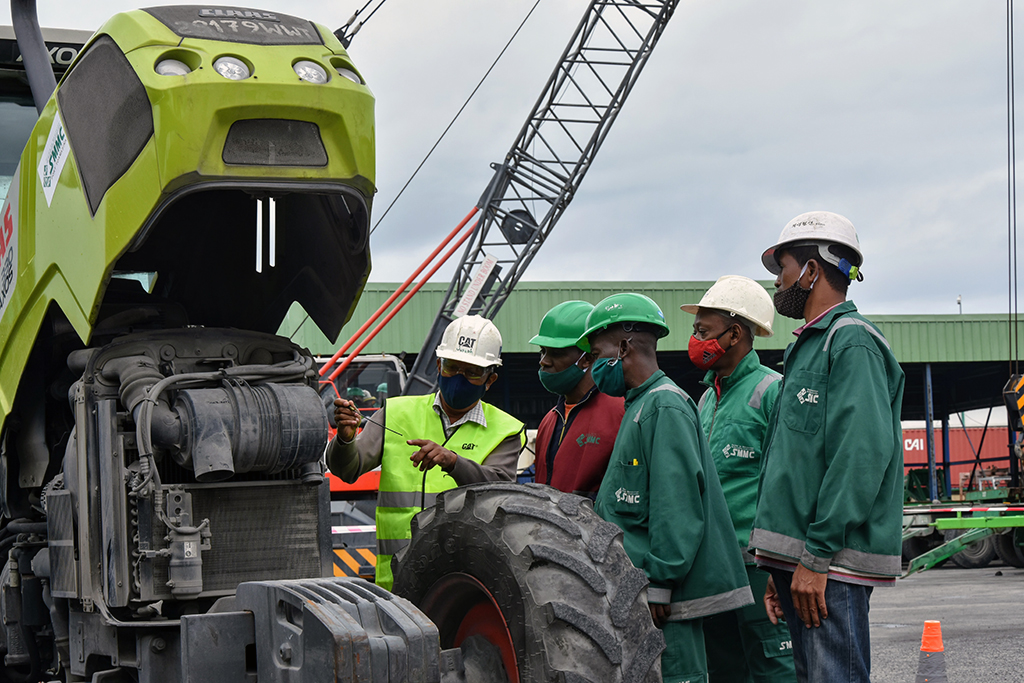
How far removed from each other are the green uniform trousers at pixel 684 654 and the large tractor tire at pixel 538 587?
861 millimetres

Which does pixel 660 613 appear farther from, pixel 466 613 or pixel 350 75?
pixel 350 75

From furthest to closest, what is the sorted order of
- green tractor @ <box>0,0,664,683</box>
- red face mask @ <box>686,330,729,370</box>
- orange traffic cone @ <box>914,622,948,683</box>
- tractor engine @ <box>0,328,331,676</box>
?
orange traffic cone @ <box>914,622,948,683</box>, red face mask @ <box>686,330,729,370</box>, tractor engine @ <box>0,328,331,676</box>, green tractor @ <box>0,0,664,683</box>

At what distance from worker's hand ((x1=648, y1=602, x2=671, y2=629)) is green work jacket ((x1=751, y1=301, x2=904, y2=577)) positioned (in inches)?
17.6

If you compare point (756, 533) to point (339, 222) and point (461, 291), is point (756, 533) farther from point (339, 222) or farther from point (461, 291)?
point (461, 291)

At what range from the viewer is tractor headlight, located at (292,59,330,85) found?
3.24 m

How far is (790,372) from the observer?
154 inches

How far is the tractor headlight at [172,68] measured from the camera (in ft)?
10.3

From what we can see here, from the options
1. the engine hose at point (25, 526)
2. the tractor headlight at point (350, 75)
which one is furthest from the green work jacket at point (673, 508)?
the engine hose at point (25, 526)

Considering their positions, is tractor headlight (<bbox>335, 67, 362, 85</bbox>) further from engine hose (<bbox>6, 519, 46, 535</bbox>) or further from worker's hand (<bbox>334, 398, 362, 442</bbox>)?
engine hose (<bbox>6, 519, 46, 535</bbox>)

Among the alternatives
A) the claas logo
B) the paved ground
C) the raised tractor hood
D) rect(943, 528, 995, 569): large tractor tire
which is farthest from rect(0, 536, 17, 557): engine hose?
rect(943, 528, 995, 569): large tractor tire

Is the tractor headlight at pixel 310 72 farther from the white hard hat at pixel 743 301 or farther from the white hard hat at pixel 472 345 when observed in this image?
the white hard hat at pixel 743 301

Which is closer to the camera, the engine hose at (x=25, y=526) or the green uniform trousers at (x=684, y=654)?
the green uniform trousers at (x=684, y=654)

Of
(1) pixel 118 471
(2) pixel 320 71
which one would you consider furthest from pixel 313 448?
(2) pixel 320 71

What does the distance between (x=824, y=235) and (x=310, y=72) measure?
183cm
